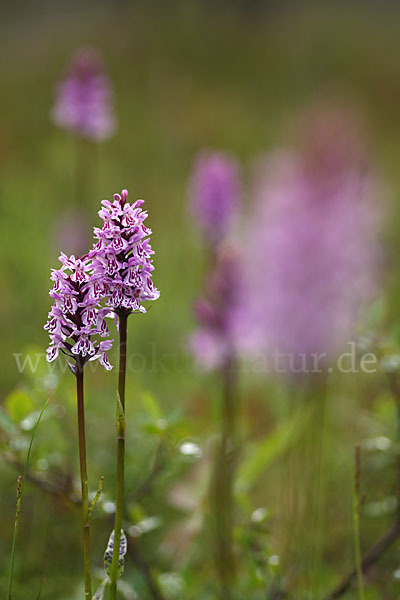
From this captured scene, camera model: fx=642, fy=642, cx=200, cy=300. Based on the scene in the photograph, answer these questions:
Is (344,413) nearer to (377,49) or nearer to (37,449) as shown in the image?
(37,449)

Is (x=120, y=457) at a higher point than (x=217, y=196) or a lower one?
lower

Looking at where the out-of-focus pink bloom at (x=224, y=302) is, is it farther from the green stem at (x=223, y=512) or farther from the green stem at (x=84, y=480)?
the green stem at (x=84, y=480)

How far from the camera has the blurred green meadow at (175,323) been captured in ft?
5.26

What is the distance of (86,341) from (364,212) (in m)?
0.87

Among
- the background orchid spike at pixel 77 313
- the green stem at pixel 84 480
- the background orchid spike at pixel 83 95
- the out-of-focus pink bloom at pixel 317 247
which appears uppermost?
the background orchid spike at pixel 83 95

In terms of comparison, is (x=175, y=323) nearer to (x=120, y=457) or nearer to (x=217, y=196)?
(x=217, y=196)

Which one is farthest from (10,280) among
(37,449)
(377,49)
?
(377,49)

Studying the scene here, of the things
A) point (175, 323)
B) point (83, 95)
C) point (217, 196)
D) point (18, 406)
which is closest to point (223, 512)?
point (18, 406)

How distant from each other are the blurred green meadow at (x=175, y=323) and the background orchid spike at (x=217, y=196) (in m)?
0.10

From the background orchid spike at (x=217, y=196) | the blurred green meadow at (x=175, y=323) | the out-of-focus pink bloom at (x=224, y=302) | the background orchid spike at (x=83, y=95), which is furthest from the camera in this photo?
the background orchid spike at (x=83, y=95)

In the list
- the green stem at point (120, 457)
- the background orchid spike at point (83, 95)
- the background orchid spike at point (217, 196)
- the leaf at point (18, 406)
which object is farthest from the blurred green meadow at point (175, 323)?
the background orchid spike at point (83, 95)

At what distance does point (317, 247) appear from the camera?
1.42m

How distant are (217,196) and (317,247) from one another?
1793 mm

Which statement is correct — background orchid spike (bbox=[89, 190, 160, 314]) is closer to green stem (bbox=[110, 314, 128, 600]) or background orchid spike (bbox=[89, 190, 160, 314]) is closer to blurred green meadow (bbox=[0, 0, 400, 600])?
green stem (bbox=[110, 314, 128, 600])
